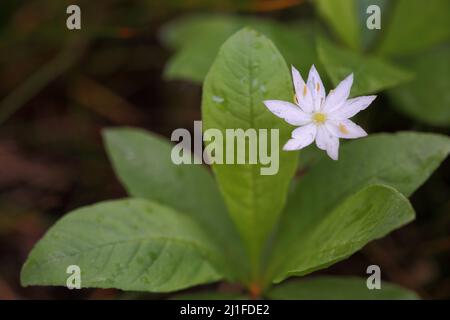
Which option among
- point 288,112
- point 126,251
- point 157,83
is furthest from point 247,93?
point 157,83

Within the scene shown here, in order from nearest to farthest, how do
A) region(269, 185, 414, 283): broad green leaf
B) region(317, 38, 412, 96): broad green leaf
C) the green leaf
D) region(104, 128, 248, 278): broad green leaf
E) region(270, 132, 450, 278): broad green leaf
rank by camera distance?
region(269, 185, 414, 283): broad green leaf → region(270, 132, 450, 278): broad green leaf → region(317, 38, 412, 96): broad green leaf → region(104, 128, 248, 278): broad green leaf → the green leaf

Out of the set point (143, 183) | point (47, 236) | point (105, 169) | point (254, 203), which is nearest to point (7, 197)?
point (105, 169)

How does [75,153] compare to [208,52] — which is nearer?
[208,52]

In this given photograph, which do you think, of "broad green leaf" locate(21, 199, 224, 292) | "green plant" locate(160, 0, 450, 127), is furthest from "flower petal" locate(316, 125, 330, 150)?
"green plant" locate(160, 0, 450, 127)

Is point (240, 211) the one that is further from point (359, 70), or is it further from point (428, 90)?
point (428, 90)

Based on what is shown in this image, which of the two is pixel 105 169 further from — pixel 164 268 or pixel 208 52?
pixel 164 268

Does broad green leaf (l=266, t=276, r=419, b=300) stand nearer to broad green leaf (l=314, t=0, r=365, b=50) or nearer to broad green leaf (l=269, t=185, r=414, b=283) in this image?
broad green leaf (l=269, t=185, r=414, b=283)
